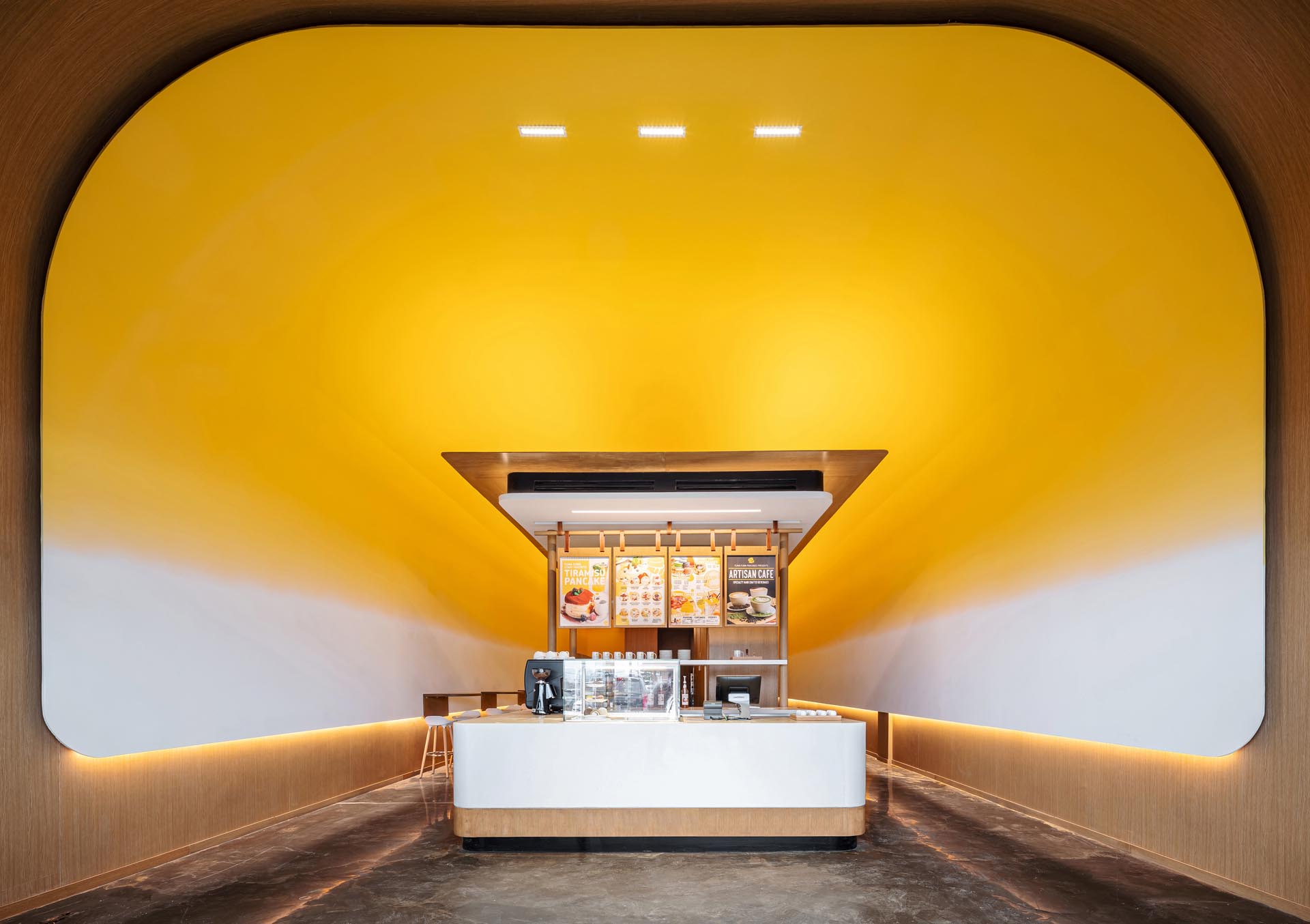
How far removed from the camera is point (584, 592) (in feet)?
29.9

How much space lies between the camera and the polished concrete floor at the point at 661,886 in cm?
490

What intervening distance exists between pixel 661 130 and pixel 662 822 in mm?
4633

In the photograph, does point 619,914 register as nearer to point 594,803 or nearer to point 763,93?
point 594,803

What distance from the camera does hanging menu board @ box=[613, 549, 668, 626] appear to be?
9.19m

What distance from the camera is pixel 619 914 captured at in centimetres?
488

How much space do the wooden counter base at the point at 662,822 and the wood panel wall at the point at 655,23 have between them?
226 centimetres

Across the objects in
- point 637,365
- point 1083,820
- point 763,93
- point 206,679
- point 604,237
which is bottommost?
point 1083,820

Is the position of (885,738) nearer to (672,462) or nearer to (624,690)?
(672,462)

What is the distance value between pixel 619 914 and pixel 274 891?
7.03ft

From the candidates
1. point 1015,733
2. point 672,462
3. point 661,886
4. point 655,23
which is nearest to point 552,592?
point 672,462

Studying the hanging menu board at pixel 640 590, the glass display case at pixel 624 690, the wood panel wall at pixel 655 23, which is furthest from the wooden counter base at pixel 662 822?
the hanging menu board at pixel 640 590

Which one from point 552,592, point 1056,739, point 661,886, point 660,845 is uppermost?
point 552,592

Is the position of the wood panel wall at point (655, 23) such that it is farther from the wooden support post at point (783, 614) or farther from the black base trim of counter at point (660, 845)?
the wooden support post at point (783, 614)

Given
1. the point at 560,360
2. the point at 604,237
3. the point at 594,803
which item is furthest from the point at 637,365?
the point at 594,803
